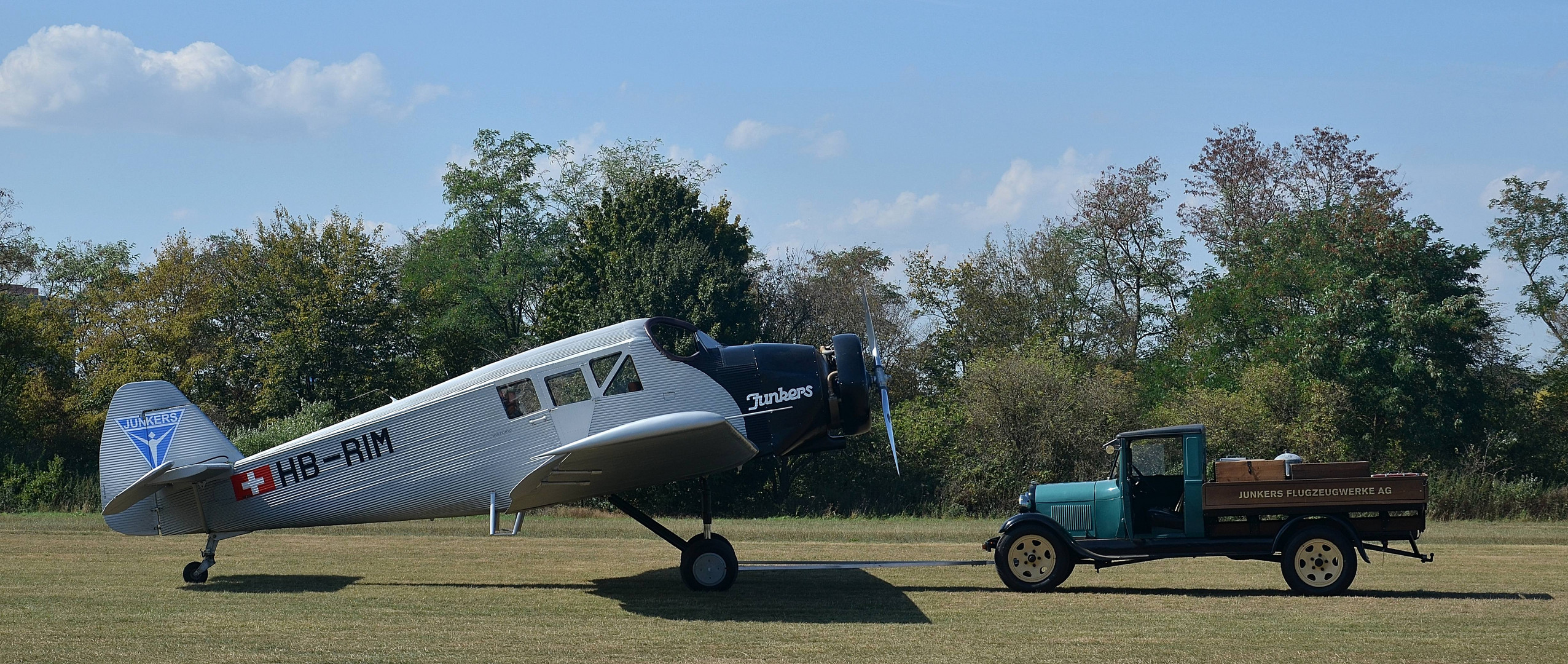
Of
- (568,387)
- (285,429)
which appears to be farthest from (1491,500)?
(285,429)

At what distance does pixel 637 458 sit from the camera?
11922 millimetres

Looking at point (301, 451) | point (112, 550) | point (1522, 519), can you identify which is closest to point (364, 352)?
point (112, 550)

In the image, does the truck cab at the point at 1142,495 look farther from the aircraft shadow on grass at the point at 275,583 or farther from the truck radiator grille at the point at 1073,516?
the aircraft shadow on grass at the point at 275,583

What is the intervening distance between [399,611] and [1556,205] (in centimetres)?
4638

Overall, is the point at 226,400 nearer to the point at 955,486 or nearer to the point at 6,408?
the point at 6,408

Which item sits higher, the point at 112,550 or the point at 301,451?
the point at 301,451

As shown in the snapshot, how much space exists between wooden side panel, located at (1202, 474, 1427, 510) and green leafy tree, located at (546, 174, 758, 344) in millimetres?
19649

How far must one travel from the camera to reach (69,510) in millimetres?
26969

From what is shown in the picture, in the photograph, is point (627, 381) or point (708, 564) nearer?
point (627, 381)

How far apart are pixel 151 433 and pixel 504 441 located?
417cm

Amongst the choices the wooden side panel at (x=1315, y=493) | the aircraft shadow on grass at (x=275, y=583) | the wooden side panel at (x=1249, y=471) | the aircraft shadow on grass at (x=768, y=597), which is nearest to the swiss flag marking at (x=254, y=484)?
the aircraft shadow on grass at (x=275, y=583)

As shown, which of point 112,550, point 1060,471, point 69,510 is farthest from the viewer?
point 1060,471

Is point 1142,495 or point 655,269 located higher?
point 655,269

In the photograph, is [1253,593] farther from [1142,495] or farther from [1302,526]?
[1142,495]
